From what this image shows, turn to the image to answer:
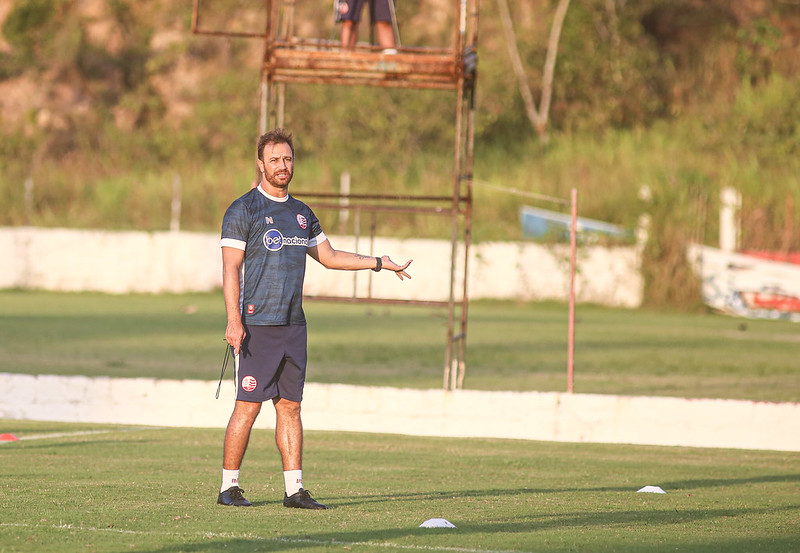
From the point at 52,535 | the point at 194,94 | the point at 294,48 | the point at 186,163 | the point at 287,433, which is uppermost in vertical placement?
the point at 194,94

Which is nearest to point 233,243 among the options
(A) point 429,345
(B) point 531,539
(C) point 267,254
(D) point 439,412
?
(C) point 267,254

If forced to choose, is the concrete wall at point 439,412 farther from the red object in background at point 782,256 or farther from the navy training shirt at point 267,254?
the red object in background at point 782,256

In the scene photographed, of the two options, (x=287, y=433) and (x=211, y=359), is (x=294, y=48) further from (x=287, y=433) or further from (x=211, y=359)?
(x=287, y=433)

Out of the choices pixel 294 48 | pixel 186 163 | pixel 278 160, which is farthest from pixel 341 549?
pixel 186 163

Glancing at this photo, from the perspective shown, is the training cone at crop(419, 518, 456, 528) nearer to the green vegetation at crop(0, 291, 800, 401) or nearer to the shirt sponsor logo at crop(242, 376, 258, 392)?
the shirt sponsor logo at crop(242, 376, 258, 392)

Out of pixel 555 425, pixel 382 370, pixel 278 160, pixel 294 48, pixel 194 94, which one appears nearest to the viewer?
pixel 278 160

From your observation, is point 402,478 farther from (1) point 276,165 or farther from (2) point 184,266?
(2) point 184,266

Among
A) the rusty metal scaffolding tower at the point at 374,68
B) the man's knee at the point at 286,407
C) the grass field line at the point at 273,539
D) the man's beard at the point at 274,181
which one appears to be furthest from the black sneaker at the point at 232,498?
the rusty metal scaffolding tower at the point at 374,68

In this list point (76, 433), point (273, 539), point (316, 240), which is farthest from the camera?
point (76, 433)

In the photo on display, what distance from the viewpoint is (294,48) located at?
14.2m

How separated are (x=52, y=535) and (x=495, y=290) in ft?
81.6

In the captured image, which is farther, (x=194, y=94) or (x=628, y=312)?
(x=194, y=94)

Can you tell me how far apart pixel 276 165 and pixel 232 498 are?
1.86 m

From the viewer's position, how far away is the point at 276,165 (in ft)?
24.2
